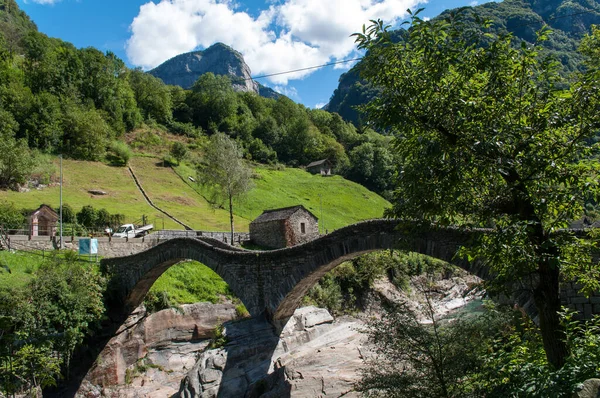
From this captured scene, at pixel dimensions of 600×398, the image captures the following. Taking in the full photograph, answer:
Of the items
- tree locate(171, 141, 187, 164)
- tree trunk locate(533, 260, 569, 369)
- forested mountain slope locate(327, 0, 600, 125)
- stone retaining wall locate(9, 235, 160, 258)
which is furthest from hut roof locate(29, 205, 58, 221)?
forested mountain slope locate(327, 0, 600, 125)

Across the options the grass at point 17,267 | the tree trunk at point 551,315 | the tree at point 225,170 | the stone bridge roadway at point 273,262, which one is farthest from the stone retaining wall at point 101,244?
the tree trunk at point 551,315

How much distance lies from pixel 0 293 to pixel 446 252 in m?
17.3

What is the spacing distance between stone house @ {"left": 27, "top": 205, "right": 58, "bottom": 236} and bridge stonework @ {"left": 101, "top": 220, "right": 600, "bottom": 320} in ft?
26.0

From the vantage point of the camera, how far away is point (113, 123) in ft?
212

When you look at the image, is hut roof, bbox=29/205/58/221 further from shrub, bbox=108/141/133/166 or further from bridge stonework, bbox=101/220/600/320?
shrub, bbox=108/141/133/166

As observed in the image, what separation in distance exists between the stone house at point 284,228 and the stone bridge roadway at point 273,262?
1044cm

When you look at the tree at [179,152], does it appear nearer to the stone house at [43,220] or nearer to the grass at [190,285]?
the stone house at [43,220]

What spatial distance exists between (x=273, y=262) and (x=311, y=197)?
41.1 meters

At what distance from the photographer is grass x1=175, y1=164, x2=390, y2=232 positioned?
48688 mm

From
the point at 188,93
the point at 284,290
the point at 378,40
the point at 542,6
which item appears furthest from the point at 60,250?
the point at 542,6

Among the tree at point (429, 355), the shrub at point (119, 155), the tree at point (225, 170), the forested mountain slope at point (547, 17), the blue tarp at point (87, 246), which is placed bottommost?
the tree at point (429, 355)

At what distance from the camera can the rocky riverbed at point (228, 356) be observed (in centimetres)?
1252

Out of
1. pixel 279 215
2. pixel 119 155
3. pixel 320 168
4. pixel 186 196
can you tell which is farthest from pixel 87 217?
pixel 320 168

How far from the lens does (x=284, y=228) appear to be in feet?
103
